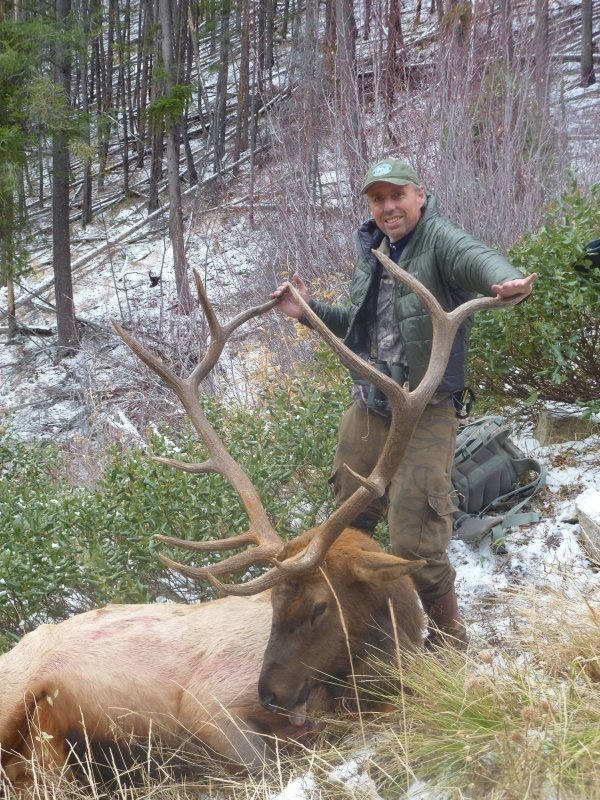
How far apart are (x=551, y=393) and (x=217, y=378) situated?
15.7 feet

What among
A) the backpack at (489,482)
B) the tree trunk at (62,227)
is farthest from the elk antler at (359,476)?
the tree trunk at (62,227)

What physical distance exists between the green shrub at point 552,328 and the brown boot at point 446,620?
199cm

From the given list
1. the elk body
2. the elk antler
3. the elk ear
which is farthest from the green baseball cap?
the elk ear

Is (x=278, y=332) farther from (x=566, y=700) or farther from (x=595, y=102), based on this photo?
(x=595, y=102)

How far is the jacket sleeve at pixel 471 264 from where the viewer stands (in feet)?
11.1

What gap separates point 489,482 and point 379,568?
84.7 inches

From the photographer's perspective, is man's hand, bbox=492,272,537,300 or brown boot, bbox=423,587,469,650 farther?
A: brown boot, bbox=423,587,469,650

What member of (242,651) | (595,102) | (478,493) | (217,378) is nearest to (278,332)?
(217,378)

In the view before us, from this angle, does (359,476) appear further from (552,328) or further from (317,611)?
(552,328)

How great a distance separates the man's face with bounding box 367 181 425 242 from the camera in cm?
385

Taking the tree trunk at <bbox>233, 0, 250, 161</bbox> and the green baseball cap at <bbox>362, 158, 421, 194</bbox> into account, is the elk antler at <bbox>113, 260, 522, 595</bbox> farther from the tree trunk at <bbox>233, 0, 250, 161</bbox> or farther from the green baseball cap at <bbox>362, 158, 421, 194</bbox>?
the tree trunk at <bbox>233, 0, 250, 161</bbox>

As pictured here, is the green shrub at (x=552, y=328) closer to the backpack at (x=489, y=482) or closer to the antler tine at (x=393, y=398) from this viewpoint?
the backpack at (x=489, y=482)

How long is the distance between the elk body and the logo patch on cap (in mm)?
786

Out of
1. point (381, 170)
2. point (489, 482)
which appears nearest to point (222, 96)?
point (489, 482)
